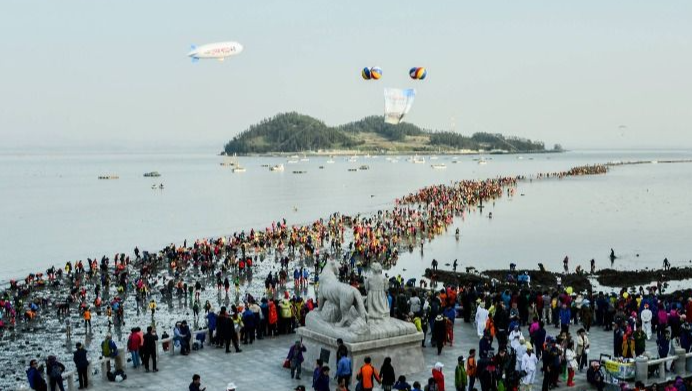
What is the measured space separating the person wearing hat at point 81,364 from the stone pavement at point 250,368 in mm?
244

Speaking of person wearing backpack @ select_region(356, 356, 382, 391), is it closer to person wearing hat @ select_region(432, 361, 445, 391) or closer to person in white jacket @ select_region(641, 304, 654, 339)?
person wearing hat @ select_region(432, 361, 445, 391)

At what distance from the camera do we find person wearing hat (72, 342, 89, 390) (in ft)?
44.5

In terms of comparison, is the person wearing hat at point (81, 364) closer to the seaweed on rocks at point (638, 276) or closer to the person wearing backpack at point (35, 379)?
the person wearing backpack at point (35, 379)

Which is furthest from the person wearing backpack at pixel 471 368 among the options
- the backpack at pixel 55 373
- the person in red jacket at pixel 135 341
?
the backpack at pixel 55 373

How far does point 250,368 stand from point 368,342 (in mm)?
2994

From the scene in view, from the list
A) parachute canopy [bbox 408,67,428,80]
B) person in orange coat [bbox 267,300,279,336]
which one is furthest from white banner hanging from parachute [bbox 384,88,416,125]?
person in orange coat [bbox 267,300,279,336]

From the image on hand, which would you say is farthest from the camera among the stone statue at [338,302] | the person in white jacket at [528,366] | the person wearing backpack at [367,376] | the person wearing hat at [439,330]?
the person wearing hat at [439,330]

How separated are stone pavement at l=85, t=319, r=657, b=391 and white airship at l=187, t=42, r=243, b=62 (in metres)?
51.8

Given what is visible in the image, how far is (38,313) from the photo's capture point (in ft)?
90.8

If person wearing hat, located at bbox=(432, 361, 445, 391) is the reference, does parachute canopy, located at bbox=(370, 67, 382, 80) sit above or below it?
above

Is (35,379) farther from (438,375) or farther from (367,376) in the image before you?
(438,375)

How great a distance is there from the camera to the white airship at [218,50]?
2566 inches

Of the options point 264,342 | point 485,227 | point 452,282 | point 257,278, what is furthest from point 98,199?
point 264,342

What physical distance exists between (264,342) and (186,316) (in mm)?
10762
